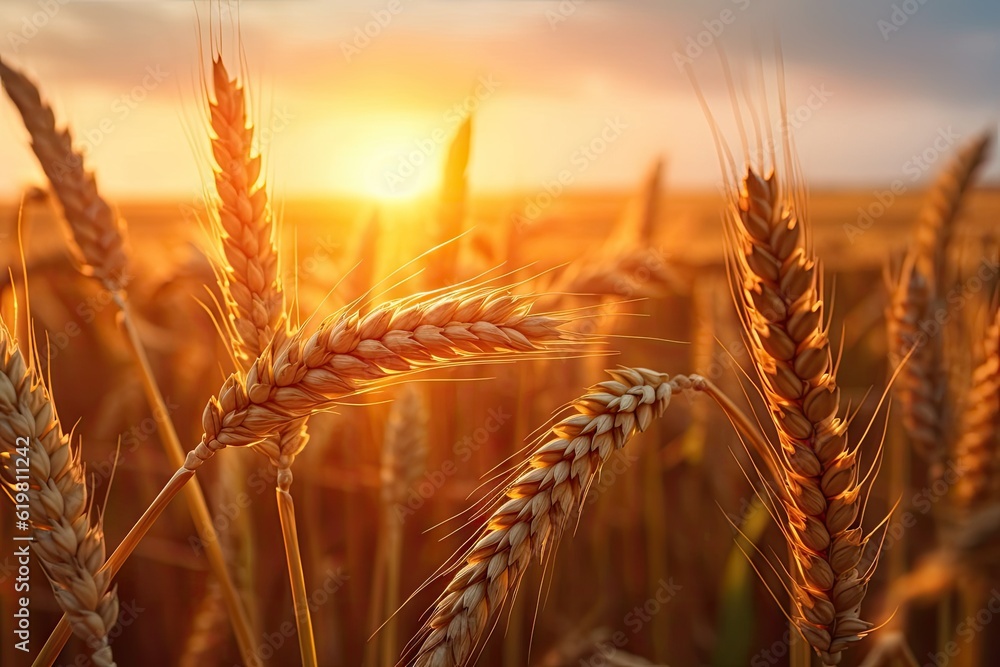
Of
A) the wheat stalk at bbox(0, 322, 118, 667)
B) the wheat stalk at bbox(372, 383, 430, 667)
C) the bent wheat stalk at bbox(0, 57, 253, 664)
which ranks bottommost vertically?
the wheat stalk at bbox(372, 383, 430, 667)

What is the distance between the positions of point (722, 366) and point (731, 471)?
420 mm

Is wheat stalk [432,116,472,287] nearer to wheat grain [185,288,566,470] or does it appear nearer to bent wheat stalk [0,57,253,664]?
bent wheat stalk [0,57,253,664]

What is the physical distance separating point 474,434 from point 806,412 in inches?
66.0

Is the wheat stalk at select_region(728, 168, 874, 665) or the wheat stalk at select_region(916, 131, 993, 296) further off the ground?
the wheat stalk at select_region(916, 131, 993, 296)

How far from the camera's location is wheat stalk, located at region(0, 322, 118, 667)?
998 mm

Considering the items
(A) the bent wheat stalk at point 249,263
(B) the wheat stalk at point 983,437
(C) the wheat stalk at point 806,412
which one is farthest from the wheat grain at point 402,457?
(B) the wheat stalk at point 983,437

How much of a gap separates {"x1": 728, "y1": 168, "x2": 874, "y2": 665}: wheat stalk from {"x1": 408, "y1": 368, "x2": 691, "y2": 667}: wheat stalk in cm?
16

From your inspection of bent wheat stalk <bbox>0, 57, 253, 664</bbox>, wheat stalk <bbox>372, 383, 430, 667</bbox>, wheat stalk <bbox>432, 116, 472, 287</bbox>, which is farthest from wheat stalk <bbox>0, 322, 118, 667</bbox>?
wheat stalk <bbox>432, 116, 472, 287</bbox>

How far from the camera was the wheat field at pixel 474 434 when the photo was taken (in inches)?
39.8

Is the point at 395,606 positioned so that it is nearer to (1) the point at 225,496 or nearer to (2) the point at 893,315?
(1) the point at 225,496

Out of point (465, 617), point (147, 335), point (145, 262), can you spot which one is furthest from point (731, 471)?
point (145, 262)

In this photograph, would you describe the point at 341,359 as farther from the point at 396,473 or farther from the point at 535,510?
the point at 396,473

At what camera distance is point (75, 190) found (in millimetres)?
1623

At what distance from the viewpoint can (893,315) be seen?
1.91m
